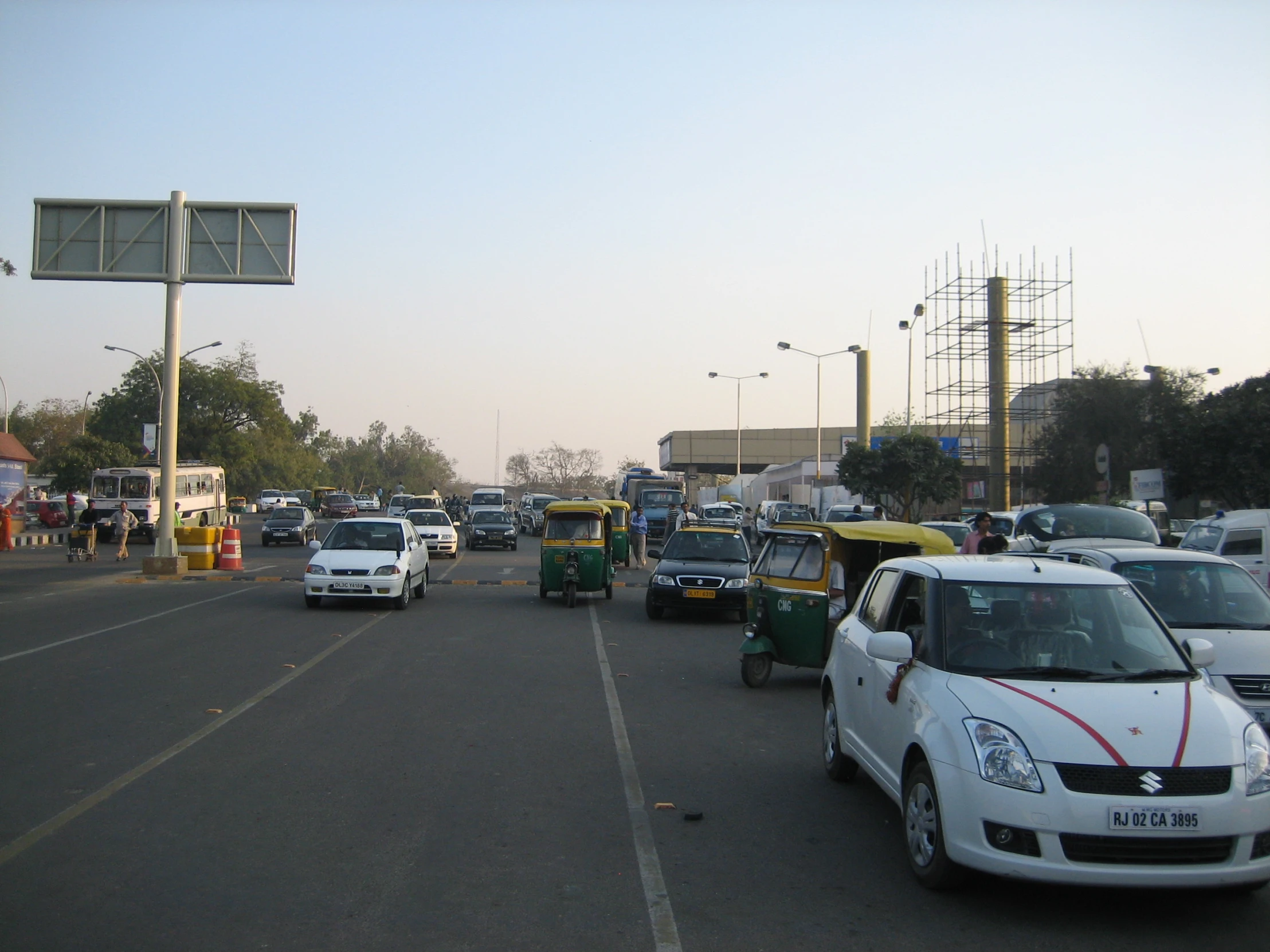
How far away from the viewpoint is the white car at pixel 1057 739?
15.8 feet

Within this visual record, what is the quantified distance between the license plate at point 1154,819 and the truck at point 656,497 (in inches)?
1480

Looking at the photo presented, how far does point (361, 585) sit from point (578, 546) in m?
4.24

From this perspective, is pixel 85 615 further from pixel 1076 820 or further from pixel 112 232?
pixel 1076 820

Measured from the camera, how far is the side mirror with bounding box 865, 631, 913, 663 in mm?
5980

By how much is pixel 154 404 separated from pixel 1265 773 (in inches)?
3043

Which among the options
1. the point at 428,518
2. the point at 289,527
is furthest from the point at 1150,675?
the point at 289,527

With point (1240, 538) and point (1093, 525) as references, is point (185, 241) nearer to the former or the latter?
point (1093, 525)

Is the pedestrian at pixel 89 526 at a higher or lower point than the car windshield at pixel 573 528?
lower

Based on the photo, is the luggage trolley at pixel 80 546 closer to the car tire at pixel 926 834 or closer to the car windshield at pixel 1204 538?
the car windshield at pixel 1204 538

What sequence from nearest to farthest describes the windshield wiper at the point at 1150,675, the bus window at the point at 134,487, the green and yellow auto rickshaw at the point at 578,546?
the windshield wiper at the point at 1150,675 < the green and yellow auto rickshaw at the point at 578,546 < the bus window at the point at 134,487

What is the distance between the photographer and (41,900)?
5.04 metres

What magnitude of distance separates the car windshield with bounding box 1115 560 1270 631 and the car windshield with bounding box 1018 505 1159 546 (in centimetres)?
657

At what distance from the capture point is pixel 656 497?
4434 centimetres

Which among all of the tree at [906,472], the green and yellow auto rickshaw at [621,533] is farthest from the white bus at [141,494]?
the tree at [906,472]
